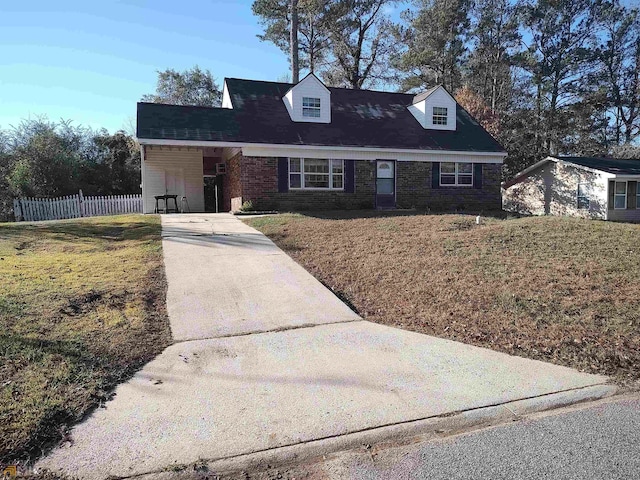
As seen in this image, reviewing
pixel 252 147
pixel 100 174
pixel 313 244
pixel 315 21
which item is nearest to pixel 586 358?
pixel 313 244

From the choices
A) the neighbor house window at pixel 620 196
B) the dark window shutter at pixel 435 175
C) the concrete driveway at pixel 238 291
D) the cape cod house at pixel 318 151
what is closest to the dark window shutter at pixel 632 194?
the neighbor house window at pixel 620 196

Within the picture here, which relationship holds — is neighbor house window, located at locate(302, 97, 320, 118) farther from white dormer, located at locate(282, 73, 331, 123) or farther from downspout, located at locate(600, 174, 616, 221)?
downspout, located at locate(600, 174, 616, 221)

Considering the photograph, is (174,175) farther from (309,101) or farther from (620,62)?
(620,62)

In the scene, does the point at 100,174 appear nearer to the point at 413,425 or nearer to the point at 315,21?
the point at 315,21

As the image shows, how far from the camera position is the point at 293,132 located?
17.7 m

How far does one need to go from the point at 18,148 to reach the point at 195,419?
84.5 feet

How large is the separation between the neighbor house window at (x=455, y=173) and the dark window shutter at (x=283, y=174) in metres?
6.95

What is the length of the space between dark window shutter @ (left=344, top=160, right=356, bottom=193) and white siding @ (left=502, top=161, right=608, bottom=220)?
13.8 m

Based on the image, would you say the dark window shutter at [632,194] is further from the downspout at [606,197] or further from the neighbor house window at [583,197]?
the neighbor house window at [583,197]

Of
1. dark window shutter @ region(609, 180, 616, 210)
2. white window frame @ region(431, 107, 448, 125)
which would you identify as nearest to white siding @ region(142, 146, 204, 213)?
white window frame @ region(431, 107, 448, 125)

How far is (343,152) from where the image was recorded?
17562 millimetres

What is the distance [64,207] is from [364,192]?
13352 millimetres

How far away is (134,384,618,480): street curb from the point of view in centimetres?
274

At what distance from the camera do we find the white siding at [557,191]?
22.8m
